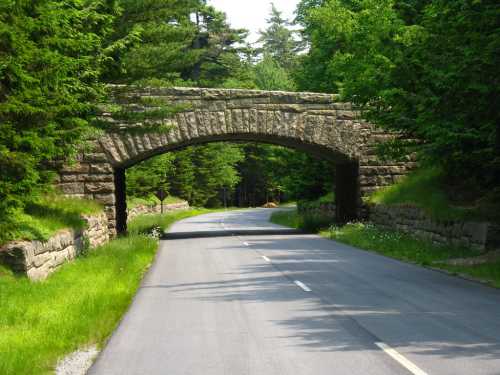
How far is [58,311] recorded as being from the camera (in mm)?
9680

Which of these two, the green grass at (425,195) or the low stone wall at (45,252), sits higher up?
the green grass at (425,195)

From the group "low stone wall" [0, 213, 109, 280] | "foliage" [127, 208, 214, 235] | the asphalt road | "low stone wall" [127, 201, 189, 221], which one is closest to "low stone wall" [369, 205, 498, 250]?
the asphalt road

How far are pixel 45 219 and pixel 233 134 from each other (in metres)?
11.8

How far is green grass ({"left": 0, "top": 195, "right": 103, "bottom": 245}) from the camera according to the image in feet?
39.6

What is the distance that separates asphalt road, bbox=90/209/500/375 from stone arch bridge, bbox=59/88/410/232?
9701 mm

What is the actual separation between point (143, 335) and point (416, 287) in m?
5.98

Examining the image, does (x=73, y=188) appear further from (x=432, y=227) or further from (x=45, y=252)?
(x=432, y=227)

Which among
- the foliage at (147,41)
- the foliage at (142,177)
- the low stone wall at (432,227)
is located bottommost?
the low stone wall at (432,227)

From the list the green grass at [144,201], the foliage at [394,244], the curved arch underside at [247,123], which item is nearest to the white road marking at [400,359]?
the foliage at [394,244]

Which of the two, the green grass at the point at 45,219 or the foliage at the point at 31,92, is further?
the foliage at the point at 31,92

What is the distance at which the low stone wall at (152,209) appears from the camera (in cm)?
4870

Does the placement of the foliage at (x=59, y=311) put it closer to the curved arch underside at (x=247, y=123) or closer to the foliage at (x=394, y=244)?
the foliage at (x=394, y=244)

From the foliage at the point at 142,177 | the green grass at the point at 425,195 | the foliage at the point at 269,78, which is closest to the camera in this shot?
the green grass at the point at 425,195

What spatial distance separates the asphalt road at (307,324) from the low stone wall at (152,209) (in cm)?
3202
